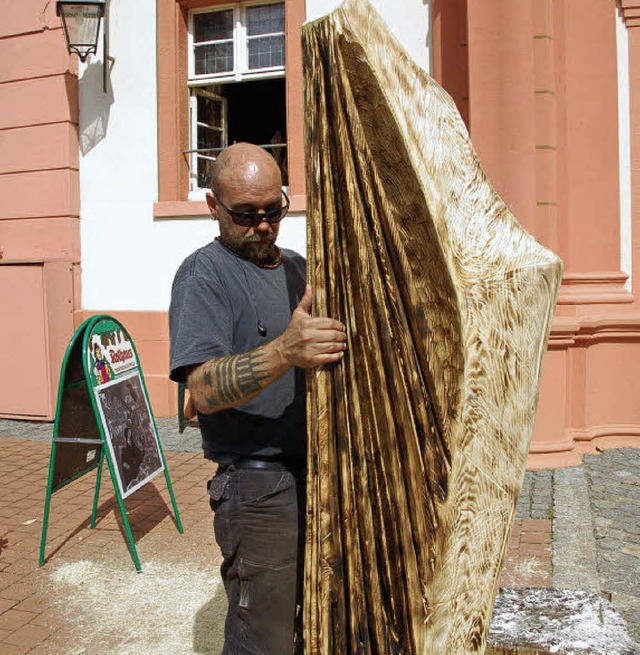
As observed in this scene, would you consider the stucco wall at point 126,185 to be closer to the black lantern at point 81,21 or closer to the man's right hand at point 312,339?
the black lantern at point 81,21

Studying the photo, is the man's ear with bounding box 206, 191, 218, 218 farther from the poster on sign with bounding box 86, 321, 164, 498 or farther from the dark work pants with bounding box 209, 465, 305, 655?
the poster on sign with bounding box 86, 321, 164, 498

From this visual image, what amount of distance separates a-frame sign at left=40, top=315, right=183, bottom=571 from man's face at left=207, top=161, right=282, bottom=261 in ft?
7.11

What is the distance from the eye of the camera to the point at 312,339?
165cm

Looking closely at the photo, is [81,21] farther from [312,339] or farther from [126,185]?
[312,339]

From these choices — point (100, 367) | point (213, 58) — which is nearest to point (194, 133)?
point (213, 58)

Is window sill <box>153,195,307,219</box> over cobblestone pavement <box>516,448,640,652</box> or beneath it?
over

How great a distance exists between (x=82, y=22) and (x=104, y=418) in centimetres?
493

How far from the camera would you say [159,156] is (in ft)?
25.0

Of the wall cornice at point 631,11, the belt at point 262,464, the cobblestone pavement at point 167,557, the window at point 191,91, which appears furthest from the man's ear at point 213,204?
the wall cornice at point 631,11

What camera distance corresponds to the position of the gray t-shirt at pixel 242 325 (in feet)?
6.40

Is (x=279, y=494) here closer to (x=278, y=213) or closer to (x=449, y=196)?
(x=278, y=213)

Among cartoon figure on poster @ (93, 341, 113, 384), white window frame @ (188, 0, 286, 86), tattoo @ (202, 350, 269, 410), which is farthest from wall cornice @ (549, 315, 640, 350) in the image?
tattoo @ (202, 350, 269, 410)

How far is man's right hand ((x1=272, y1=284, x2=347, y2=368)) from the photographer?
1.64m

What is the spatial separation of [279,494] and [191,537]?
2.56 m
